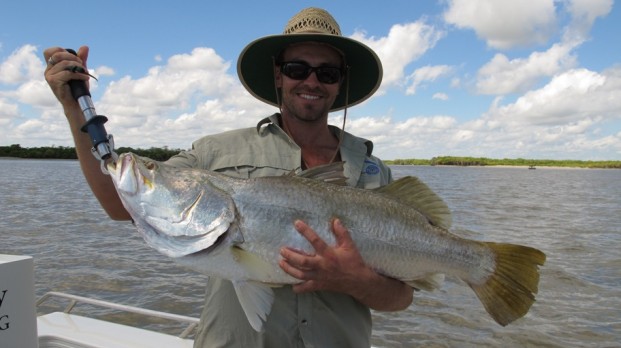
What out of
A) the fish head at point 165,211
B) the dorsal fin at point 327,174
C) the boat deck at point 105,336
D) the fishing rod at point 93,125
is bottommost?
the boat deck at point 105,336

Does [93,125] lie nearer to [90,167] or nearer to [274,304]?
[90,167]

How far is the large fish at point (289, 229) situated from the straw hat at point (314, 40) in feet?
3.54

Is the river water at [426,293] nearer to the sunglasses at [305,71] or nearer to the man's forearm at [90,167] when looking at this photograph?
the man's forearm at [90,167]

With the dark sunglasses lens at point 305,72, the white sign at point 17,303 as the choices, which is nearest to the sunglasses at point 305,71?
the dark sunglasses lens at point 305,72

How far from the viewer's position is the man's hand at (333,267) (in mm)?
2400

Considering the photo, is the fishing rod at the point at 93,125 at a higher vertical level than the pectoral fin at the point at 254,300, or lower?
higher

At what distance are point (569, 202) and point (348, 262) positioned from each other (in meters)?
33.4

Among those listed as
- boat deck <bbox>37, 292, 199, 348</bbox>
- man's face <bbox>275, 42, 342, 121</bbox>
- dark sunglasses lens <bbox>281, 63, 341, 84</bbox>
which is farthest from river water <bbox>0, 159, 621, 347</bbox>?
dark sunglasses lens <bbox>281, 63, 341, 84</bbox>

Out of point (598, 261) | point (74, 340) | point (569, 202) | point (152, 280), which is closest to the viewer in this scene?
point (74, 340)

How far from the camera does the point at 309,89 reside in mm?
3318

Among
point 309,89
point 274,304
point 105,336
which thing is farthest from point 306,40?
point 105,336

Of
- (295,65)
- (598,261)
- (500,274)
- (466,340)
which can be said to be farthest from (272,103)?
(598,261)

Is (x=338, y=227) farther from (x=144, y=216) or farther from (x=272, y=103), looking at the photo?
(x=272, y=103)

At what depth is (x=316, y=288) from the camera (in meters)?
2.50
